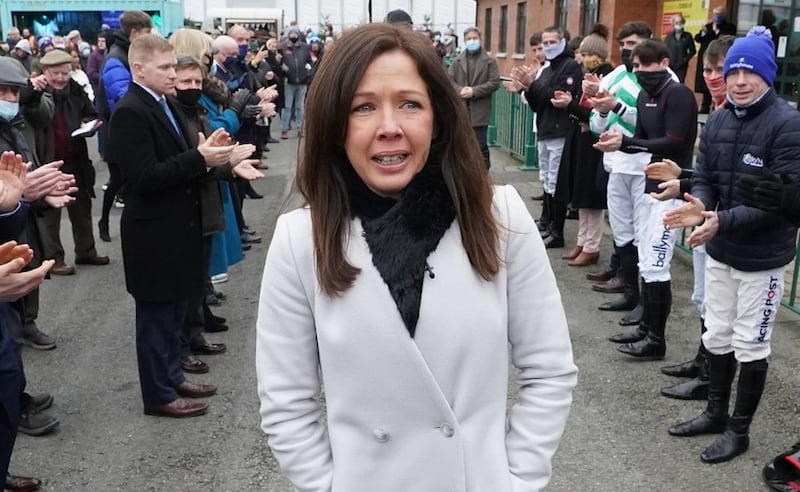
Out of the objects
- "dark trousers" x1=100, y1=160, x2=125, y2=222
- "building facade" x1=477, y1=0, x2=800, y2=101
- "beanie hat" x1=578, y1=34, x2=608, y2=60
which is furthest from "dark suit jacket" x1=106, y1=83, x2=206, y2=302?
"building facade" x1=477, y1=0, x2=800, y2=101

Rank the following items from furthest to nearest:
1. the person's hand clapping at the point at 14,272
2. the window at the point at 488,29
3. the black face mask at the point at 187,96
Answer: the window at the point at 488,29, the black face mask at the point at 187,96, the person's hand clapping at the point at 14,272

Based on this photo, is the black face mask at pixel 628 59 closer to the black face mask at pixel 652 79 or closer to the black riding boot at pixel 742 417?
the black face mask at pixel 652 79

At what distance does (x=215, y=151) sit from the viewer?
4.26 meters

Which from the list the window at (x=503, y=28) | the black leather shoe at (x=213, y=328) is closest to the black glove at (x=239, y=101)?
the black leather shoe at (x=213, y=328)

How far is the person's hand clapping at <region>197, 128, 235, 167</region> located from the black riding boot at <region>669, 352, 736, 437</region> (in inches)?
110

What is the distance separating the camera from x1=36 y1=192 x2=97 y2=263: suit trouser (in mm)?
7289

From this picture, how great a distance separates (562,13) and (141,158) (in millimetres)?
21438

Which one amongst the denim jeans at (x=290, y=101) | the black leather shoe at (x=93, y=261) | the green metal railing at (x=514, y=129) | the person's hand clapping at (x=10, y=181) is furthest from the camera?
the denim jeans at (x=290, y=101)

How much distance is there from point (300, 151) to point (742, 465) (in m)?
3.18

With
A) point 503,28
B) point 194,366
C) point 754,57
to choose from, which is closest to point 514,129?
point 194,366

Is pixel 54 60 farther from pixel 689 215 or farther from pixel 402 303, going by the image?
pixel 402 303

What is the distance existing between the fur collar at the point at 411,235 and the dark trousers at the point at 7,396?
2.06 meters

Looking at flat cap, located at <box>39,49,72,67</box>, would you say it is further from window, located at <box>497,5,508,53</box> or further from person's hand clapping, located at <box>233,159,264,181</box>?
window, located at <box>497,5,508,53</box>

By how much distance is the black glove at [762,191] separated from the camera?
11.7 feet
